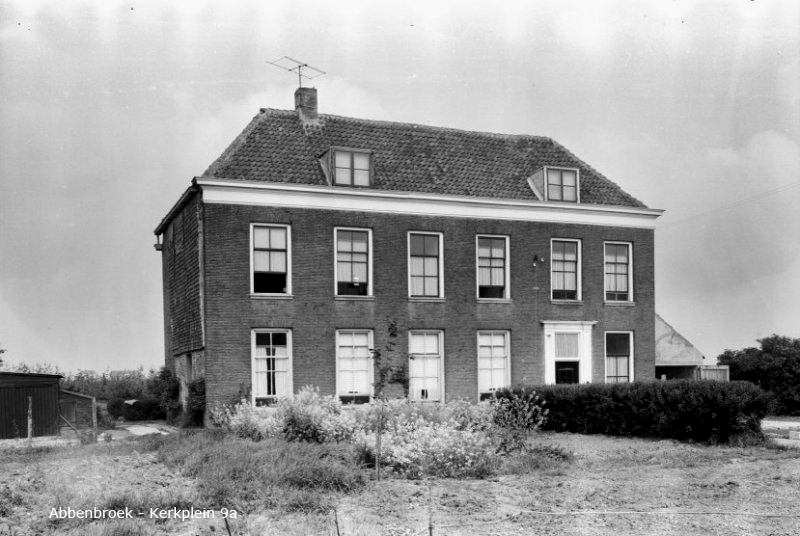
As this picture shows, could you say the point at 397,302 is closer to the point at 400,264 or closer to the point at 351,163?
the point at 400,264

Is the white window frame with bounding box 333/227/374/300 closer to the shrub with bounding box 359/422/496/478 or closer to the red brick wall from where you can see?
the red brick wall

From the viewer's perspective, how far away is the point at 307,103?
29281 millimetres

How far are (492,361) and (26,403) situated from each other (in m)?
14.5

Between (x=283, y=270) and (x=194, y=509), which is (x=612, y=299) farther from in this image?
(x=194, y=509)

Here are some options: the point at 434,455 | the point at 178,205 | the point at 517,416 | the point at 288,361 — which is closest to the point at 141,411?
the point at 178,205

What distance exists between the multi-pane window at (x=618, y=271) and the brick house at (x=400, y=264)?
0.05m

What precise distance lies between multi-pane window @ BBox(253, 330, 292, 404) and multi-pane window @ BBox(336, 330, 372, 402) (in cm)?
164

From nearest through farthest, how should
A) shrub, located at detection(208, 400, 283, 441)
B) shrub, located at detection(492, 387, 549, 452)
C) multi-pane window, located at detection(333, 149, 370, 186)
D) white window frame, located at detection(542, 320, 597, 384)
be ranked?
shrub, located at detection(492, 387, 549, 452) < shrub, located at detection(208, 400, 283, 441) < multi-pane window, located at detection(333, 149, 370, 186) < white window frame, located at detection(542, 320, 597, 384)

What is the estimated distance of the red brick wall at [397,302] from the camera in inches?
1003

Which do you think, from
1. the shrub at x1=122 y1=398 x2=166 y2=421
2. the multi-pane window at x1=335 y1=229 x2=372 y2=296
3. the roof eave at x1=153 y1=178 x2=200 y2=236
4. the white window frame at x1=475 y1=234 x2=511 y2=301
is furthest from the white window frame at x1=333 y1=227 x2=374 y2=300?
the shrub at x1=122 y1=398 x2=166 y2=421

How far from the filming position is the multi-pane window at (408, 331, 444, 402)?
91.8 feet

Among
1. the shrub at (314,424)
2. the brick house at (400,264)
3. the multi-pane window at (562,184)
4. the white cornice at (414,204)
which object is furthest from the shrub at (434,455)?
the multi-pane window at (562,184)

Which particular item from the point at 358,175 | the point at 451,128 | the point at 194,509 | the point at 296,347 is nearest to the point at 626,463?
the point at 194,509

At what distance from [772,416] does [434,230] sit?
15413 mm
